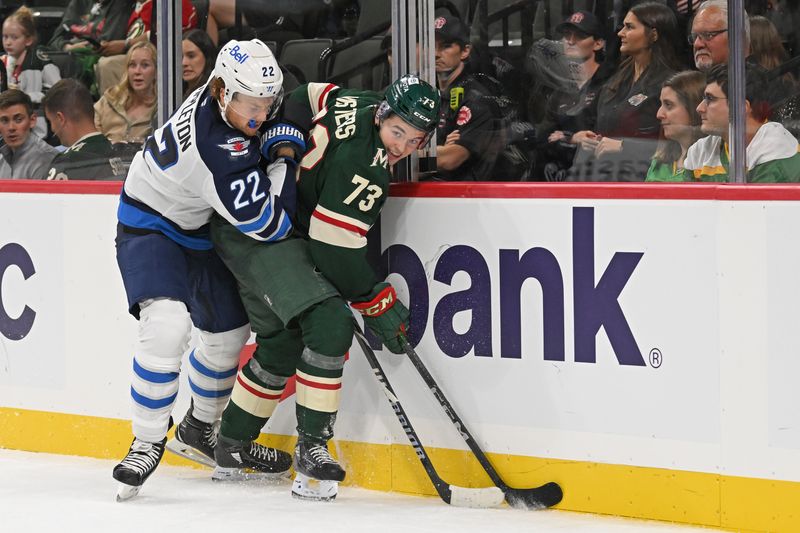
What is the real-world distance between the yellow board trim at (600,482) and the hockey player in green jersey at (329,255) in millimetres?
206

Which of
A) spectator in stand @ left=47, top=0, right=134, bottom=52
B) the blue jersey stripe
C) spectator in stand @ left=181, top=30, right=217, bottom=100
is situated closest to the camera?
the blue jersey stripe

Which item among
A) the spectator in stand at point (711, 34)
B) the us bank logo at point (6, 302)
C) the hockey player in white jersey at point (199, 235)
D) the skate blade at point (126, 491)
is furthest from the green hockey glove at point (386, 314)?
the us bank logo at point (6, 302)

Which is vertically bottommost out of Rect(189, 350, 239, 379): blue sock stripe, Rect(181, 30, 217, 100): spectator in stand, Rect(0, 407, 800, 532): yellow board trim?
Rect(0, 407, 800, 532): yellow board trim

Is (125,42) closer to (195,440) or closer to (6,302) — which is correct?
(6,302)

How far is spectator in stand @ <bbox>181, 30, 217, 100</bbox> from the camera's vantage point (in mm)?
3844

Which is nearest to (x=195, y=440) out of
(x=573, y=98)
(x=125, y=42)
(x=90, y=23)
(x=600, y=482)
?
(x=600, y=482)

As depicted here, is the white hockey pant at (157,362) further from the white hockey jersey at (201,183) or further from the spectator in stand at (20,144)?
the spectator in stand at (20,144)

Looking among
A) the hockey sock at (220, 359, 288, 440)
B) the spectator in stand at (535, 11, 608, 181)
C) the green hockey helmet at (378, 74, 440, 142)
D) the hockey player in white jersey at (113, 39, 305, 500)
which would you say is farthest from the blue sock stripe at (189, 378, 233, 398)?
the spectator in stand at (535, 11, 608, 181)

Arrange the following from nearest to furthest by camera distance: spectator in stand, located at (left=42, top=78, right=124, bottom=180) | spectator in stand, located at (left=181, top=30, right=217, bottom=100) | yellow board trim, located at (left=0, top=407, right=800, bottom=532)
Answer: yellow board trim, located at (left=0, top=407, right=800, bottom=532) < spectator in stand, located at (left=181, top=30, right=217, bottom=100) < spectator in stand, located at (left=42, top=78, right=124, bottom=180)

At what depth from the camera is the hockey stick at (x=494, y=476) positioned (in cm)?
319

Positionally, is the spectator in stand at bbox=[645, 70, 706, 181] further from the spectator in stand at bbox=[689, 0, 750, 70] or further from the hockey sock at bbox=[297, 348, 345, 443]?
the hockey sock at bbox=[297, 348, 345, 443]

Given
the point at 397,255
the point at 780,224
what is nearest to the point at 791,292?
the point at 780,224

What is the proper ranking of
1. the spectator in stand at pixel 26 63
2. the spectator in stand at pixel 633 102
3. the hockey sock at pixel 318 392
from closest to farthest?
the spectator in stand at pixel 633 102 < the hockey sock at pixel 318 392 < the spectator in stand at pixel 26 63

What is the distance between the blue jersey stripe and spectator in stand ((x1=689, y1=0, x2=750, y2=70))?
1.40m
